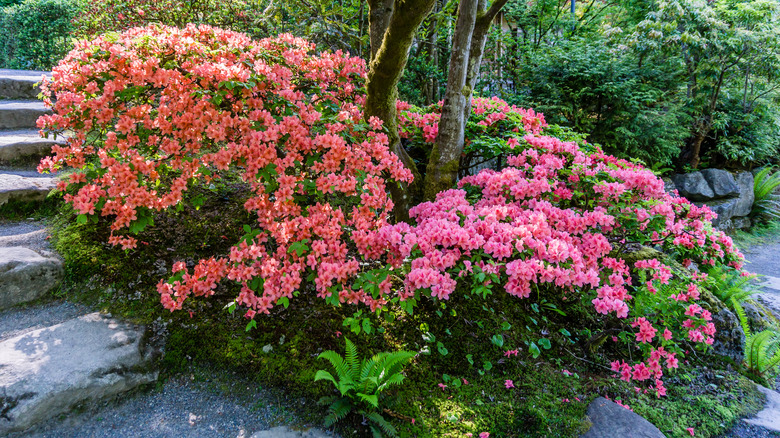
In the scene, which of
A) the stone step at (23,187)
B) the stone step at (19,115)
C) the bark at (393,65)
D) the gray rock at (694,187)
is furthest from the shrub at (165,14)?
the gray rock at (694,187)

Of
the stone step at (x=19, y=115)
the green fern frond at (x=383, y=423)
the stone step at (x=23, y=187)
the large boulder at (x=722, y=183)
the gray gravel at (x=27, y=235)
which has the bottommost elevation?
the green fern frond at (x=383, y=423)

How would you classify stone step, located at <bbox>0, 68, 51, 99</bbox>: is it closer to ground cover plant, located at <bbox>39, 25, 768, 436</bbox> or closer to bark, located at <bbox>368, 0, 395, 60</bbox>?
ground cover plant, located at <bbox>39, 25, 768, 436</bbox>

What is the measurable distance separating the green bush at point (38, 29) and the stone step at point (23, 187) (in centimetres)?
739

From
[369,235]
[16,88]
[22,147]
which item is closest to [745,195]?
[369,235]

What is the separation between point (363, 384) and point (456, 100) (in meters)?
2.43

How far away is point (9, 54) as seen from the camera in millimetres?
9258

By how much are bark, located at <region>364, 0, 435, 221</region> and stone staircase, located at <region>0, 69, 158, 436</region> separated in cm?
189

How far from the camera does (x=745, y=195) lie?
7625 millimetres

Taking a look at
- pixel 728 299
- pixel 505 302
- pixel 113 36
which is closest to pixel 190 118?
pixel 113 36

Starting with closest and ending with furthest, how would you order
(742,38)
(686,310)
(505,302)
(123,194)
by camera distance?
(123,194)
(686,310)
(505,302)
(742,38)

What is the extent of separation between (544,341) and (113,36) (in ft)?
11.4

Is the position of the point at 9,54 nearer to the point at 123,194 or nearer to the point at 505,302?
the point at 123,194

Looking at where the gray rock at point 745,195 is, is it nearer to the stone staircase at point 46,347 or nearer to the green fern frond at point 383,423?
the green fern frond at point 383,423

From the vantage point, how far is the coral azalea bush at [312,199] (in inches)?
82.0
